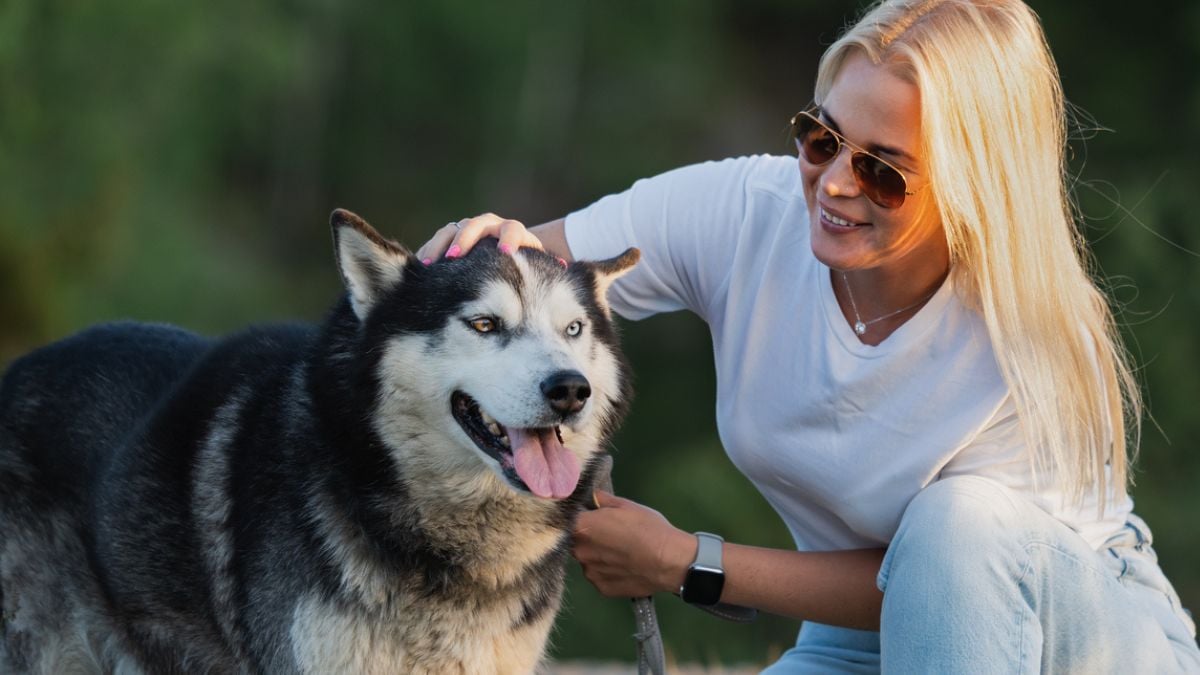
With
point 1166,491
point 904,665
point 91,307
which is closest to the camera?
point 904,665

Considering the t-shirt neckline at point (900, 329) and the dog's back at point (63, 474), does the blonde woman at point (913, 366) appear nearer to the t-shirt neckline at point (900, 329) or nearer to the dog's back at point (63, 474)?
the t-shirt neckline at point (900, 329)

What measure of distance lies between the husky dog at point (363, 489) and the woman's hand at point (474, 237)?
4cm

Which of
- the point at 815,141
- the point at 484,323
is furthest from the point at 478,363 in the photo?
the point at 815,141

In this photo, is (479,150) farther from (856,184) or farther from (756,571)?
(856,184)

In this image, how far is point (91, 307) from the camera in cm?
927

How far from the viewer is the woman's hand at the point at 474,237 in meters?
2.96

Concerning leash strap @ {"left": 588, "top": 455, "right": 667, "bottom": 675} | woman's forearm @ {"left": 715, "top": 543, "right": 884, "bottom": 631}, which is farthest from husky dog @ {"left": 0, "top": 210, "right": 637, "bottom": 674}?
woman's forearm @ {"left": 715, "top": 543, "right": 884, "bottom": 631}

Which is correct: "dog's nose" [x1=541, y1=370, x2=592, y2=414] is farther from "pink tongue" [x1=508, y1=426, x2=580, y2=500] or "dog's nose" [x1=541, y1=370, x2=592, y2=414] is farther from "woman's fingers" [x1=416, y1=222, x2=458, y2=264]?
"woman's fingers" [x1=416, y1=222, x2=458, y2=264]

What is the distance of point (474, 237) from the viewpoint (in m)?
2.98

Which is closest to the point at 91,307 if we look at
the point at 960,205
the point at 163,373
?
the point at 163,373

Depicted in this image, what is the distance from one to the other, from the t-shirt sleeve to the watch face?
2.04ft

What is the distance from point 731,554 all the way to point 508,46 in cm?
1562

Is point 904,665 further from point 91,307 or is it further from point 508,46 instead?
point 508,46

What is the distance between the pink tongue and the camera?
275 centimetres
